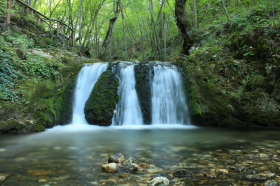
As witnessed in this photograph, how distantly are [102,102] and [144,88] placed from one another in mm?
2001

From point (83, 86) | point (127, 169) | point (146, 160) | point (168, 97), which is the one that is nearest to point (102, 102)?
point (83, 86)

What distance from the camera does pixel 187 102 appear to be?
287 inches

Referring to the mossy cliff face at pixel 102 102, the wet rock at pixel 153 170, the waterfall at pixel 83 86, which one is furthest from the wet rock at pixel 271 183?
the waterfall at pixel 83 86

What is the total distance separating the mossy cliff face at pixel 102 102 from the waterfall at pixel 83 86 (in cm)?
46

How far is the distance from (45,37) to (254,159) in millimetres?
12497

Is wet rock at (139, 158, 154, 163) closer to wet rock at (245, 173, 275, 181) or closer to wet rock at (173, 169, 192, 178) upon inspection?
wet rock at (173, 169, 192, 178)

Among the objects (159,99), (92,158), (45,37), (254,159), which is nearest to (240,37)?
(159,99)

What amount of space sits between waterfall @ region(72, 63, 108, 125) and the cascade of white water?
8.67 feet

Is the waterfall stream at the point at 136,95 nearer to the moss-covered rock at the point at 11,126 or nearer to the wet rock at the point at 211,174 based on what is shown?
the moss-covered rock at the point at 11,126

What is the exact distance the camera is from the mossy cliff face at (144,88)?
746cm

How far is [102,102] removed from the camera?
6.86 meters

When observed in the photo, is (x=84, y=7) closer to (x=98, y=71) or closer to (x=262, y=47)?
(x=98, y=71)

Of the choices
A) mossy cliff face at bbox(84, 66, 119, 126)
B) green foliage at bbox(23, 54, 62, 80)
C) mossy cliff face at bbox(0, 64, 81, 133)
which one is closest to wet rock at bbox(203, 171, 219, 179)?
mossy cliff face at bbox(84, 66, 119, 126)

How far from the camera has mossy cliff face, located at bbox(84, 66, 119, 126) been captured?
6.73 metres
